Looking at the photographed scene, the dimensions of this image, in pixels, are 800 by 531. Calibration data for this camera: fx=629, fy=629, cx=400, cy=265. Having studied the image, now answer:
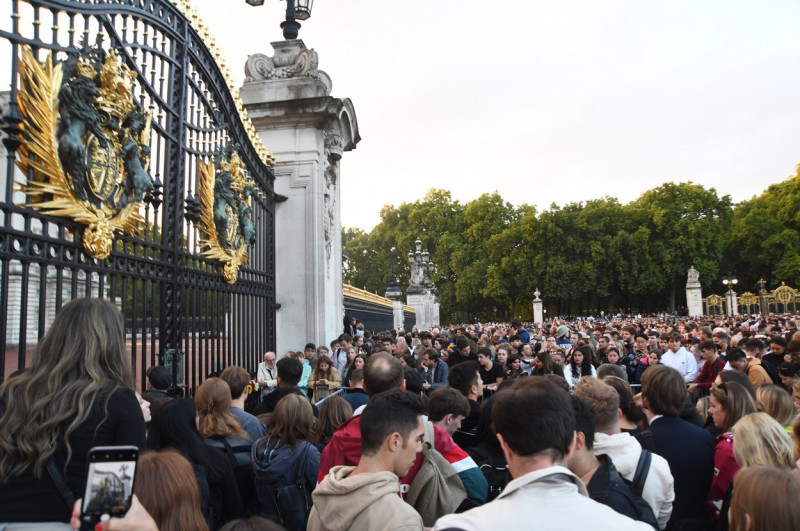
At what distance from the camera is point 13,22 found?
4.20 meters

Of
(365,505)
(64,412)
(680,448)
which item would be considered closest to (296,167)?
(680,448)

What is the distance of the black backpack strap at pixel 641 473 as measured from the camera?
3.25 m

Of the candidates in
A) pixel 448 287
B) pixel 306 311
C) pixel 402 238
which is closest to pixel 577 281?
pixel 448 287

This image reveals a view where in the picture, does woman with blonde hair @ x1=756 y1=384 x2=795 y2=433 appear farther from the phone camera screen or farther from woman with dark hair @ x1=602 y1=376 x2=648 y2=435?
the phone camera screen

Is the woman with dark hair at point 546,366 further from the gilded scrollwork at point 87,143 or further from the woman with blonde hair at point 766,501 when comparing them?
the woman with blonde hair at point 766,501

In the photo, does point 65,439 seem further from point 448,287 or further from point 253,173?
point 448,287

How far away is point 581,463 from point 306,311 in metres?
7.31

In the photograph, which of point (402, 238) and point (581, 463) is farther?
point (402, 238)

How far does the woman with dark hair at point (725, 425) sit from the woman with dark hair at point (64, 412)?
346cm

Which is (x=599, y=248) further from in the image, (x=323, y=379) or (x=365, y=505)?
(x=365, y=505)

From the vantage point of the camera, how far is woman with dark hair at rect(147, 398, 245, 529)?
320cm

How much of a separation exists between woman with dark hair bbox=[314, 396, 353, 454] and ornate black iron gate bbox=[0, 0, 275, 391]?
1780mm

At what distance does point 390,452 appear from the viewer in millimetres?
2562

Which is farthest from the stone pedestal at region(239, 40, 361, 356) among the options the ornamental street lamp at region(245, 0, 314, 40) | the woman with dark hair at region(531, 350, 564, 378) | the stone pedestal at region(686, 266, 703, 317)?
the stone pedestal at region(686, 266, 703, 317)
